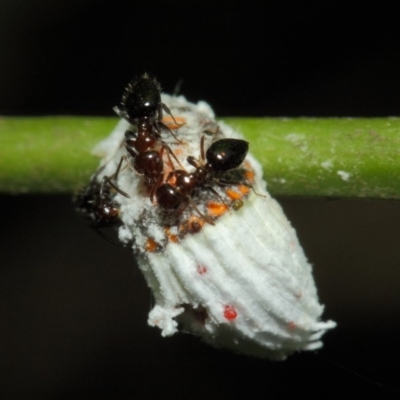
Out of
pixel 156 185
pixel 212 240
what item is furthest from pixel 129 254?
pixel 212 240

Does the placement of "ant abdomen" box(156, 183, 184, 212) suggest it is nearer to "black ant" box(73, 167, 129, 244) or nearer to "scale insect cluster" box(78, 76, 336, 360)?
"scale insect cluster" box(78, 76, 336, 360)

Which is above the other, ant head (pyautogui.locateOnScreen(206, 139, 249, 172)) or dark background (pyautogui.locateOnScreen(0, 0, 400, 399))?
dark background (pyautogui.locateOnScreen(0, 0, 400, 399))

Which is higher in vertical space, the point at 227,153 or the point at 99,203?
the point at 227,153

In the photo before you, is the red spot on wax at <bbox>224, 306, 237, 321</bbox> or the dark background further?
the dark background

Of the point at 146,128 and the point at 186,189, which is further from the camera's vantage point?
the point at 146,128

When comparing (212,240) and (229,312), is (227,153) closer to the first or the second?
(212,240)

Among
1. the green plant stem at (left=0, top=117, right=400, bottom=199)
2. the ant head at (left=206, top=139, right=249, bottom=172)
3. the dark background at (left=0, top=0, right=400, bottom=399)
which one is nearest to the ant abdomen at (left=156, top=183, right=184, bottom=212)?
the ant head at (left=206, top=139, right=249, bottom=172)
